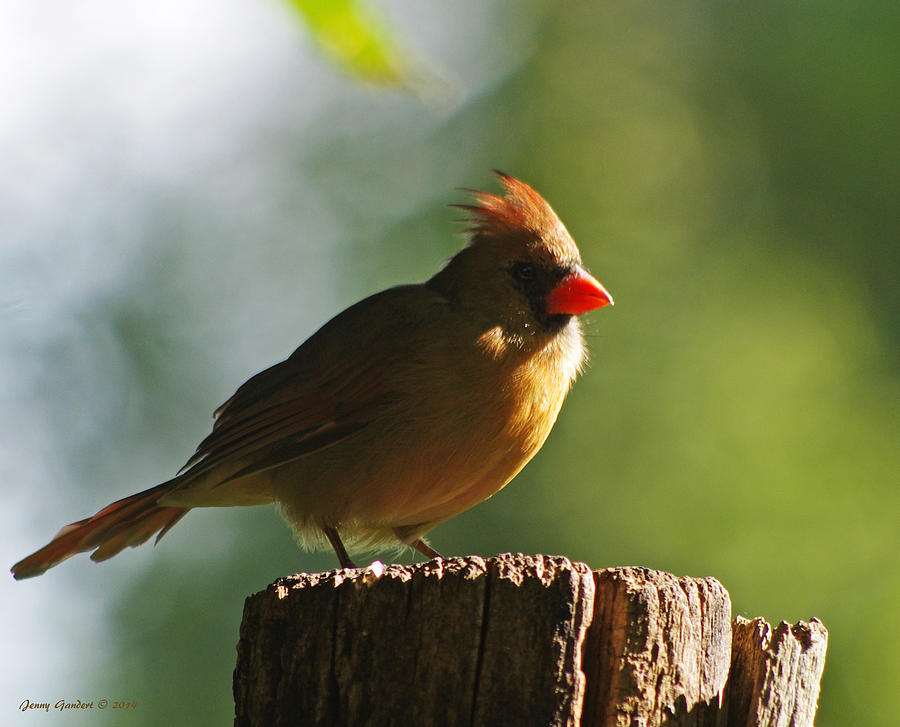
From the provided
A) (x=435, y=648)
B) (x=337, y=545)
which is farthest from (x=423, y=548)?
(x=435, y=648)

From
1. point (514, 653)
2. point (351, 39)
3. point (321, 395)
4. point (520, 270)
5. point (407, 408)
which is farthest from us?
point (520, 270)

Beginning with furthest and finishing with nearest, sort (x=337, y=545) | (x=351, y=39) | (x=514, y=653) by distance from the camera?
1. (x=337, y=545)
2. (x=514, y=653)
3. (x=351, y=39)

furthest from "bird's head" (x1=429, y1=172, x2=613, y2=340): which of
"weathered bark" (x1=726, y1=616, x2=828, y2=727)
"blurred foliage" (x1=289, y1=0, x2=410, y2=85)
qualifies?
"blurred foliage" (x1=289, y1=0, x2=410, y2=85)

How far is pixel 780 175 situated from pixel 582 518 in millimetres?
3957

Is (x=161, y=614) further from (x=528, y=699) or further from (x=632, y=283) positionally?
(x=528, y=699)

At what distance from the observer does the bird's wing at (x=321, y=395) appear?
3443 millimetres

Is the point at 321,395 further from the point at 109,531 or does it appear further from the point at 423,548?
the point at 109,531

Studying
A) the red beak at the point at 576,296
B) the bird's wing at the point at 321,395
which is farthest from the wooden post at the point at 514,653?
the red beak at the point at 576,296

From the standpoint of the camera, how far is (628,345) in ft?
25.5

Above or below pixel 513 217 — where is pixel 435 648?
below

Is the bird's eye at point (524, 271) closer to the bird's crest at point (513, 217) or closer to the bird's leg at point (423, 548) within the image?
the bird's crest at point (513, 217)

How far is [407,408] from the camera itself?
333cm

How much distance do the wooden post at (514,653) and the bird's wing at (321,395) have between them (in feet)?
4.49

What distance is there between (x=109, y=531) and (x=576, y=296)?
1767mm
